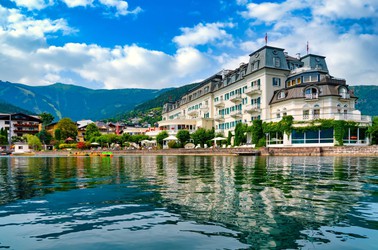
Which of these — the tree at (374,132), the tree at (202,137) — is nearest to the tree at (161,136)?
the tree at (202,137)

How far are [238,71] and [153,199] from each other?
57.1 m

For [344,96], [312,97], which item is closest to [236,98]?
[312,97]

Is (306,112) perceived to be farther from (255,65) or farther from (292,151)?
(255,65)

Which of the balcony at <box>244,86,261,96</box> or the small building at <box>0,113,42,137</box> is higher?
the balcony at <box>244,86,261,96</box>

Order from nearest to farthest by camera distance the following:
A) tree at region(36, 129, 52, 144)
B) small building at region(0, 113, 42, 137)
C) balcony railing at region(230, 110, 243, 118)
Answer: balcony railing at region(230, 110, 243, 118) → tree at region(36, 129, 52, 144) → small building at region(0, 113, 42, 137)

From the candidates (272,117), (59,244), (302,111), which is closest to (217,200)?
(59,244)

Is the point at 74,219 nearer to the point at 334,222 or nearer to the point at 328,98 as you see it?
the point at 334,222

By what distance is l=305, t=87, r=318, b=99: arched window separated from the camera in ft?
154

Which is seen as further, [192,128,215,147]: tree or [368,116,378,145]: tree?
[192,128,215,147]: tree

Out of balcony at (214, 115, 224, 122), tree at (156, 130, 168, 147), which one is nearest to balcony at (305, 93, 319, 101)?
balcony at (214, 115, 224, 122)

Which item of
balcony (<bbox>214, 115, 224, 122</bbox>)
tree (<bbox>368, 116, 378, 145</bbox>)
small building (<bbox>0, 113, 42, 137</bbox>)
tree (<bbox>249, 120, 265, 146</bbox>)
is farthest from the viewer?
small building (<bbox>0, 113, 42, 137</bbox>)

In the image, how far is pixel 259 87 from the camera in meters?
54.2

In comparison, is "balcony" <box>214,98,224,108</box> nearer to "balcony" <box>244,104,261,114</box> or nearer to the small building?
"balcony" <box>244,104,261,114</box>

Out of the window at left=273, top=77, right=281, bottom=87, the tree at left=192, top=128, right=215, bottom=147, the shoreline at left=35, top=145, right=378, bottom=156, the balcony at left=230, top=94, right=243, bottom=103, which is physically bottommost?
the shoreline at left=35, top=145, right=378, bottom=156
